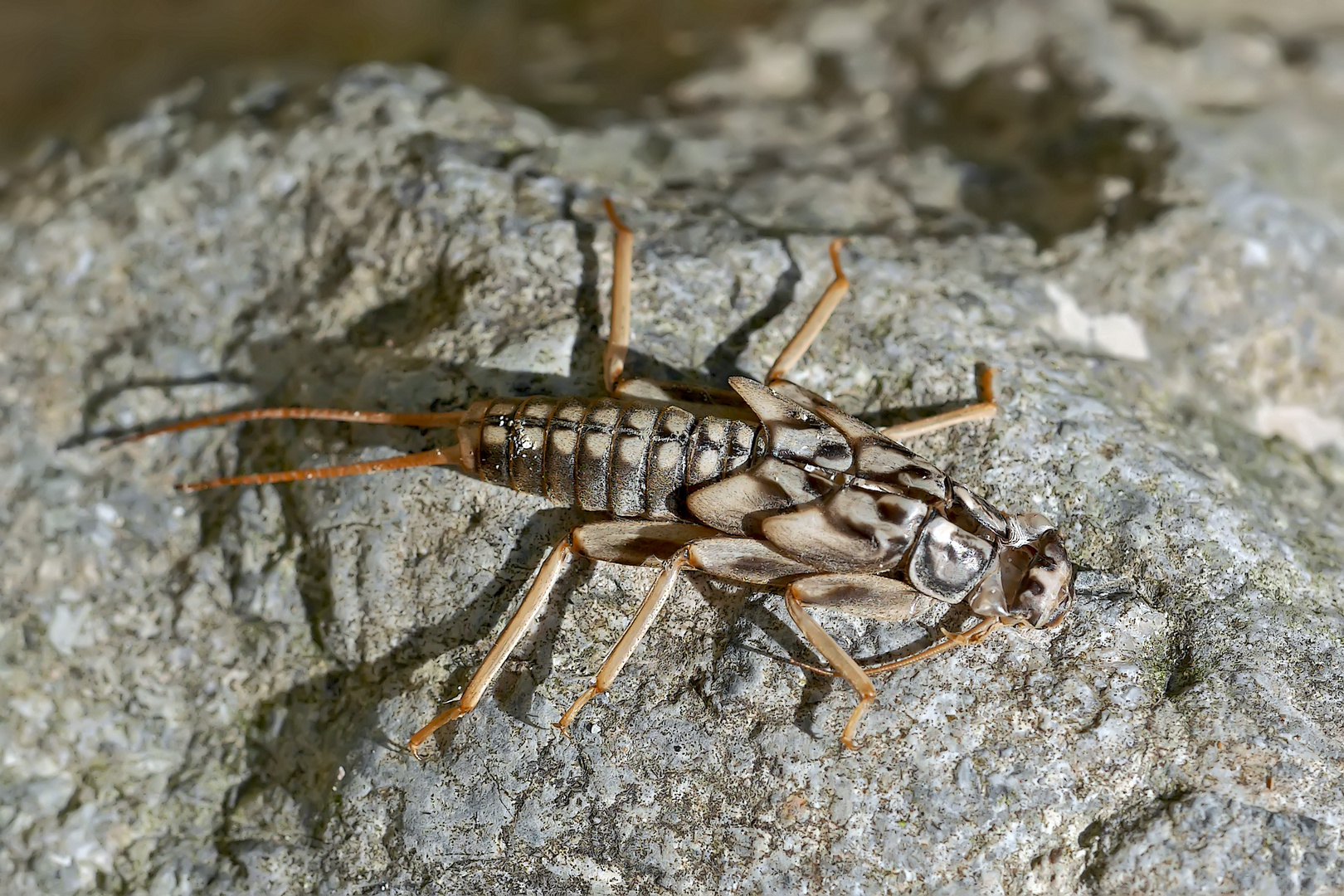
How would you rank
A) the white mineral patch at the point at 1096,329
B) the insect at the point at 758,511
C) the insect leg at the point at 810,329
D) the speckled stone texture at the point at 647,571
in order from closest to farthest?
the speckled stone texture at the point at 647,571, the insect at the point at 758,511, the insect leg at the point at 810,329, the white mineral patch at the point at 1096,329

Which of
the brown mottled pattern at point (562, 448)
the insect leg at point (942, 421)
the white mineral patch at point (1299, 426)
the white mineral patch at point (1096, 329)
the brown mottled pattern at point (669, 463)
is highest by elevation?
the brown mottled pattern at point (562, 448)

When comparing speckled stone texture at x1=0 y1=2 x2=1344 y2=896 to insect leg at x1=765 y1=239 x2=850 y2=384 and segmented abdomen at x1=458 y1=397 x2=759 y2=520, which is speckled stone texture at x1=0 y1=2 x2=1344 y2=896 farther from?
segmented abdomen at x1=458 y1=397 x2=759 y2=520

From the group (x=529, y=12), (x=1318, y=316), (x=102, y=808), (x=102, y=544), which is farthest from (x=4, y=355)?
(x=1318, y=316)

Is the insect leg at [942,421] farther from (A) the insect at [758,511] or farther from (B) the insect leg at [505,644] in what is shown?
(B) the insect leg at [505,644]

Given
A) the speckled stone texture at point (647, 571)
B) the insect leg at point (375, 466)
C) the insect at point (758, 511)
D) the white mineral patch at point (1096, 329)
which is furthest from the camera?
the white mineral patch at point (1096, 329)

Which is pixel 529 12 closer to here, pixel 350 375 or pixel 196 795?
pixel 350 375

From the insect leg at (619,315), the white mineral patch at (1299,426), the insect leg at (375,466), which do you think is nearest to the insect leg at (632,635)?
the insect leg at (619,315)

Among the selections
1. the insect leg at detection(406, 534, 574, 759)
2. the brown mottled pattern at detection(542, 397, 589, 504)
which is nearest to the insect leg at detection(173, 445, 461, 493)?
the brown mottled pattern at detection(542, 397, 589, 504)
